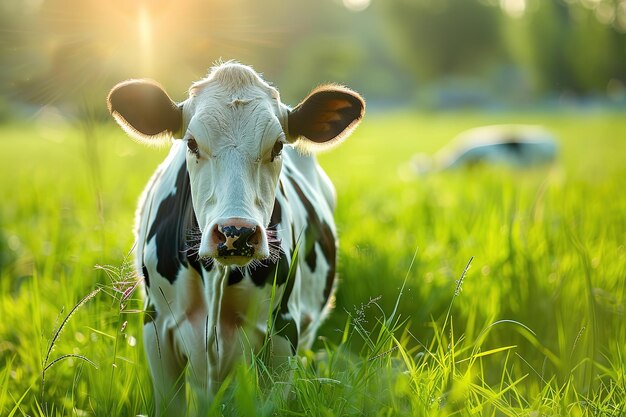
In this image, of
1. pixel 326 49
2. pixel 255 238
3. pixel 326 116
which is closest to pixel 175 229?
pixel 255 238

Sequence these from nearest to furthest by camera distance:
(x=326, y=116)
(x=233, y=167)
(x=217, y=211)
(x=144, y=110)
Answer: (x=217, y=211), (x=233, y=167), (x=144, y=110), (x=326, y=116)

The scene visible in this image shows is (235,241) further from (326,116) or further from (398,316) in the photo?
(326,116)

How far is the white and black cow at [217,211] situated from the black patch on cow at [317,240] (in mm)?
331

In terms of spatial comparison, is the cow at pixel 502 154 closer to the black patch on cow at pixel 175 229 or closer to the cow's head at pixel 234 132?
the cow's head at pixel 234 132

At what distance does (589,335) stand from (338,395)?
4.66ft

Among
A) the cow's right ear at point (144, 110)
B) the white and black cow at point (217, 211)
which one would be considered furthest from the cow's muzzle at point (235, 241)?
the cow's right ear at point (144, 110)

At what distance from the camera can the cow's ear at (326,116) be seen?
3086 mm

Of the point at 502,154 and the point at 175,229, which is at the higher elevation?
the point at 175,229

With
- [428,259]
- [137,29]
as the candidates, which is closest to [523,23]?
[137,29]

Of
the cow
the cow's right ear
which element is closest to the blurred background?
the cow's right ear

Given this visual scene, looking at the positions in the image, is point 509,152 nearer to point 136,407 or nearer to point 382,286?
point 382,286

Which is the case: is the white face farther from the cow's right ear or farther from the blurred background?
the blurred background

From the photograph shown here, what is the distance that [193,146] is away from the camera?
287 cm

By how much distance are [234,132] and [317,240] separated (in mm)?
1150
